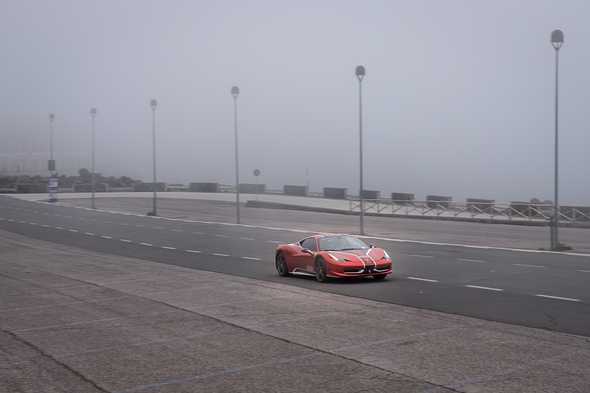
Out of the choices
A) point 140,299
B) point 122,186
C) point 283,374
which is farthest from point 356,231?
point 122,186

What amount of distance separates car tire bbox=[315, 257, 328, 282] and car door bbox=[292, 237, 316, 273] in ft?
1.11

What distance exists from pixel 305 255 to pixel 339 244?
92 cm

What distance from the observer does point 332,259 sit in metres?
18.4

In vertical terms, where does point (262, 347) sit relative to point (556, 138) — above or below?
below

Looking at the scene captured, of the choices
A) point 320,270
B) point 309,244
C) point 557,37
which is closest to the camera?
point 320,270

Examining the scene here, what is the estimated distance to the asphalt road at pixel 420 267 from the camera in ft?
44.6

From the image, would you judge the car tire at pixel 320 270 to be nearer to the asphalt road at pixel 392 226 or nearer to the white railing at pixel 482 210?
the asphalt road at pixel 392 226

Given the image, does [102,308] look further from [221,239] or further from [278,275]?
[221,239]

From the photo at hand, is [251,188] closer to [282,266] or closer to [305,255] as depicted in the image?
[282,266]

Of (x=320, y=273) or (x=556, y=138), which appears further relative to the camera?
(x=556, y=138)

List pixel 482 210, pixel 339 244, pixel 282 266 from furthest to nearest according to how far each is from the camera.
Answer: pixel 482 210
pixel 282 266
pixel 339 244

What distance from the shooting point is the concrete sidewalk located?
8227 mm

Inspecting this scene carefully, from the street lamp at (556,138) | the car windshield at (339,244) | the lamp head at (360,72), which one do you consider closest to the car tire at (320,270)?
the car windshield at (339,244)

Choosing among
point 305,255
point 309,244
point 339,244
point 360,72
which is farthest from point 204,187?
point 339,244
